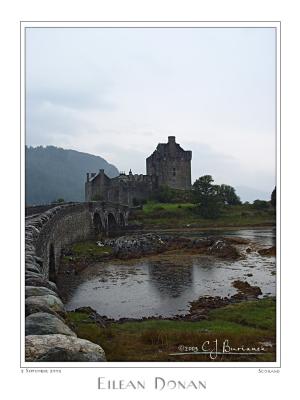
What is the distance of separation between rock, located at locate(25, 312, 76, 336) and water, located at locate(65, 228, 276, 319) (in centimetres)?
513

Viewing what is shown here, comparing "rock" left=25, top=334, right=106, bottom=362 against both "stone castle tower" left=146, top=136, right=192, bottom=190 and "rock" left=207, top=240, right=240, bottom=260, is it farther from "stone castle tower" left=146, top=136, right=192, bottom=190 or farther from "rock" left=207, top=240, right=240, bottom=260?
"stone castle tower" left=146, top=136, right=192, bottom=190

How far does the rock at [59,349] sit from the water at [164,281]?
5.18 m

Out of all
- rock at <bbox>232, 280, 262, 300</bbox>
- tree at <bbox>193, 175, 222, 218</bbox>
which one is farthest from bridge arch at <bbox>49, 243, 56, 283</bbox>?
tree at <bbox>193, 175, 222, 218</bbox>

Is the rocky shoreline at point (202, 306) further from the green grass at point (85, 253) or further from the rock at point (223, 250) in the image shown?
the green grass at point (85, 253)

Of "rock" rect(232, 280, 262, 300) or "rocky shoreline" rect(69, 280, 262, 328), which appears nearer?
"rocky shoreline" rect(69, 280, 262, 328)

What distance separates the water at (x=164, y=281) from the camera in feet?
42.1

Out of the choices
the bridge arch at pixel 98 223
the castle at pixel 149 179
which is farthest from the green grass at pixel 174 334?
the castle at pixel 149 179

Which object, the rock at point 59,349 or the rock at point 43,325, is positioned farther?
the rock at point 43,325

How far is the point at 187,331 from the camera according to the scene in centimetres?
827
